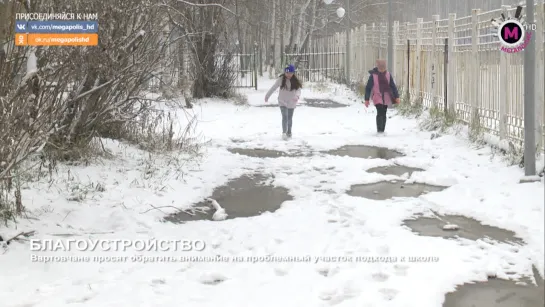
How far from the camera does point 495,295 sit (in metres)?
4.50

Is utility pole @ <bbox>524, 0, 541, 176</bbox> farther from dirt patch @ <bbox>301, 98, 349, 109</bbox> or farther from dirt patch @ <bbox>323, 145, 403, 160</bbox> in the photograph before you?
dirt patch @ <bbox>301, 98, 349, 109</bbox>

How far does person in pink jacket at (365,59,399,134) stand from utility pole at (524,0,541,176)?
19.0 feet

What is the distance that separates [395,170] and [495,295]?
5.14m

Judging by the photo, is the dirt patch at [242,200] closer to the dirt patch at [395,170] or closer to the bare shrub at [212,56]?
the dirt patch at [395,170]

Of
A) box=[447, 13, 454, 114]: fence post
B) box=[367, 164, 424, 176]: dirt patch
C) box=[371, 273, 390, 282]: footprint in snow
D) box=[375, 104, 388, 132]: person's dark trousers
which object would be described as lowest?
box=[371, 273, 390, 282]: footprint in snow

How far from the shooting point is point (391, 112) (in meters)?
17.8

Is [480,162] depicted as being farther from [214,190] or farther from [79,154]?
[79,154]

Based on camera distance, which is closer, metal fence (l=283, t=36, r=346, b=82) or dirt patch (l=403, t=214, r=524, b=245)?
dirt patch (l=403, t=214, r=524, b=245)

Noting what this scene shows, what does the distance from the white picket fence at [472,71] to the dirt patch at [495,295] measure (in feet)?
14.6

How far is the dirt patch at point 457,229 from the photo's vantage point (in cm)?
597

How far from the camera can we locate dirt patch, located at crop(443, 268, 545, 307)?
434 centimetres

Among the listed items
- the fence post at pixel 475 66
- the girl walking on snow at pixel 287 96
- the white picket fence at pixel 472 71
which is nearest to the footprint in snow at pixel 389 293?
the white picket fence at pixel 472 71

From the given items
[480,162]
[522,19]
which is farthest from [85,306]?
[522,19]

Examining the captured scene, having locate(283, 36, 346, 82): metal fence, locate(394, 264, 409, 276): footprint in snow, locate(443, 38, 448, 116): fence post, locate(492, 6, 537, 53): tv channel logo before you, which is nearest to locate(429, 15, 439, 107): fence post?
locate(443, 38, 448, 116): fence post
